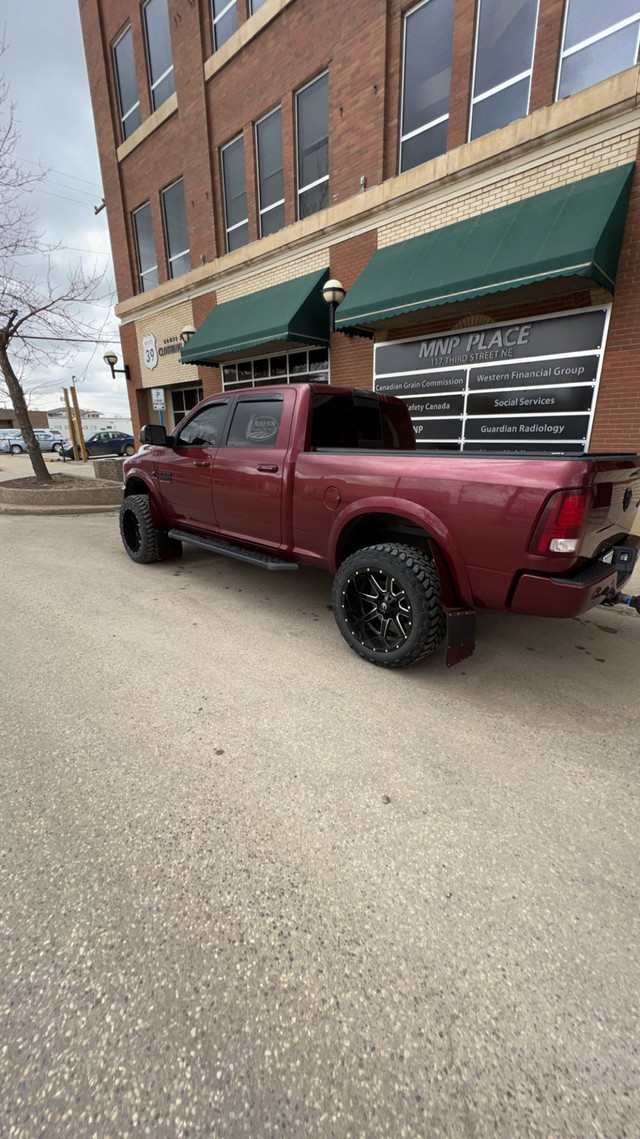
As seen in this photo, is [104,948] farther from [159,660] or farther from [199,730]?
[159,660]

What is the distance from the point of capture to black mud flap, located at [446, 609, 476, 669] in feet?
9.80

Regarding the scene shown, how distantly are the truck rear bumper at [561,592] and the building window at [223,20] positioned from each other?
15569mm

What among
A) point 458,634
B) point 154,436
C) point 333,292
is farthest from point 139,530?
point 333,292

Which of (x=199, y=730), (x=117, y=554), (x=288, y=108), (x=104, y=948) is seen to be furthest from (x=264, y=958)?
(x=288, y=108)

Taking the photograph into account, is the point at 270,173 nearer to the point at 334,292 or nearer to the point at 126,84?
the point at 334,292

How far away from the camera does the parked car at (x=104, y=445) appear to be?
29953 mm

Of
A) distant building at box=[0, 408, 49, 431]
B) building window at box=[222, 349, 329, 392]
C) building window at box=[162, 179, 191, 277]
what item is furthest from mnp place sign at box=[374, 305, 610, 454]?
distant building at box=[0, 408, 49, 431]

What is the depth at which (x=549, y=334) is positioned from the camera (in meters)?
7.24

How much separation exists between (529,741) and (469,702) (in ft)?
1.48

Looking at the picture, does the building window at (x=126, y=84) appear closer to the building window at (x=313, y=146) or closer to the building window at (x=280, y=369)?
the building window at (x=313, y=146)

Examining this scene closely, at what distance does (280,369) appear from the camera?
38.5ft

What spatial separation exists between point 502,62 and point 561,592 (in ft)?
30.5

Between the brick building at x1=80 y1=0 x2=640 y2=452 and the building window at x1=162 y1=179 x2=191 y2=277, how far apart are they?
1.54 feet

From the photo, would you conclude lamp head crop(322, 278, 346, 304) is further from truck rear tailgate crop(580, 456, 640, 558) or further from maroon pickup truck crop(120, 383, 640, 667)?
truck rear tailgate crop(580, 456, 640, 558)
